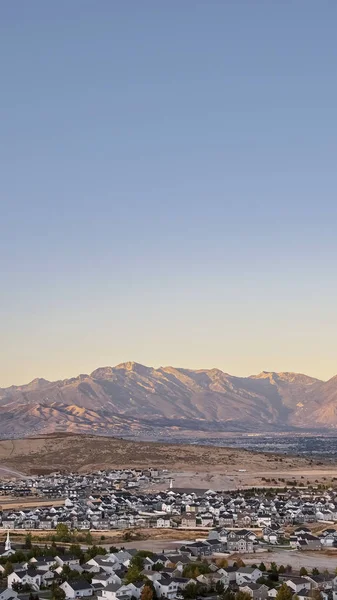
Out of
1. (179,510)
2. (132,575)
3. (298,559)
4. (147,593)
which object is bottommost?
(298,559)

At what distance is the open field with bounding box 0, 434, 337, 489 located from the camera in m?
130

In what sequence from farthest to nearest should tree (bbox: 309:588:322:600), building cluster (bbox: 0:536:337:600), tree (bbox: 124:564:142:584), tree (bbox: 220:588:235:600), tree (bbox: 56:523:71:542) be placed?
tree (bbox: 56:523:71:542) → tree (bbox: 124:564:142:584) → building cluster (bbox: 0:536:337:600) → tree (bbox: 309:588:322:600) → tree (bbox: 220:588:235:600)

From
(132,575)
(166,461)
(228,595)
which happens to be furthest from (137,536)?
(166,461)

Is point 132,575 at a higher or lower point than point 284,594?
higher

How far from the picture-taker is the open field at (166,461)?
130 m

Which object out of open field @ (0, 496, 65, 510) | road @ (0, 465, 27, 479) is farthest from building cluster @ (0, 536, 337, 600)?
road @ (0, 465, 27, 479)

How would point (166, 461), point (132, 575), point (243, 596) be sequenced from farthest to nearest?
point (166, 461), point (132, 575), point (243, 596)

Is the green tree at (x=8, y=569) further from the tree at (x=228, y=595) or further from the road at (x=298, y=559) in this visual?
the road at (x=298, y=559)

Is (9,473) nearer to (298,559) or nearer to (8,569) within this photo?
(298,559)

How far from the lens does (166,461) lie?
153375 millimetres

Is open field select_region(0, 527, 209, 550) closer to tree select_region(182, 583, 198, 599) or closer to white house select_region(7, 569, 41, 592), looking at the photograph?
white house select_region(7, 569, 41, 592)

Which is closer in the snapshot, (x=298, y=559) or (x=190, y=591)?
(x=190, y=591)

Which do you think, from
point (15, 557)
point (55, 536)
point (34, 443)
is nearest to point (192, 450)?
point (34, 443)

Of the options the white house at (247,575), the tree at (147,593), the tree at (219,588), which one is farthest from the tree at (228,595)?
the tree at (147,593)
